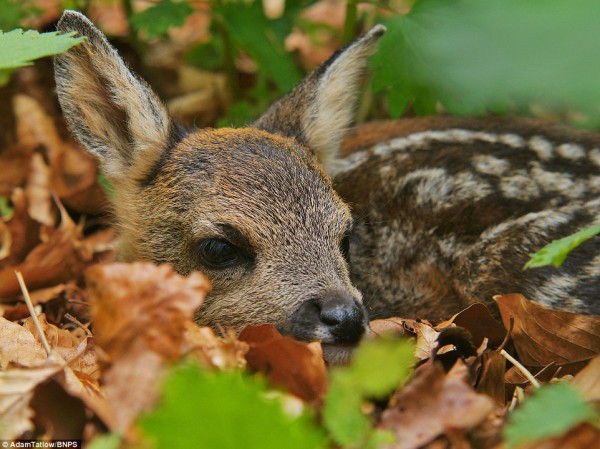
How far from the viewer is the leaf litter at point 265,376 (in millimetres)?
2135

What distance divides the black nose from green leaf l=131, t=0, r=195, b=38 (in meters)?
2.65

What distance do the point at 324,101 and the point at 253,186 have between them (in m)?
1.17

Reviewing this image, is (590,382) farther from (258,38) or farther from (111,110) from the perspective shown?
(258,38)

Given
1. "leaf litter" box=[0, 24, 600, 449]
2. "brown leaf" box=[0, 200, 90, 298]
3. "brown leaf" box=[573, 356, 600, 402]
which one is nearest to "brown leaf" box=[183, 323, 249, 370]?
"leaf litter" box=[0, 24, 600, 449]

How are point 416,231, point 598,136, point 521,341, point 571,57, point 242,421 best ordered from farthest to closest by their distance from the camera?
1. point 598,136
2. point 416,231
3. point 521,341
4. point 242,421
5. point 571,57

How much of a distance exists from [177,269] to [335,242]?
0.90m

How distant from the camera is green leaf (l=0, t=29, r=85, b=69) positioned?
3074mm

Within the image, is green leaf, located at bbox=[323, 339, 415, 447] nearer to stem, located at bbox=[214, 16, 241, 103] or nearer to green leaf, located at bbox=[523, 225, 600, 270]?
green leaf, located at bbox=[523, 225, 600, 270]

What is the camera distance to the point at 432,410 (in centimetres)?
279

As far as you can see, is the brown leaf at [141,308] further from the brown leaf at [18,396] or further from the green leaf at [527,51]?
the green leaf at [527,51]

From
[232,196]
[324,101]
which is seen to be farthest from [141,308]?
[324,101]

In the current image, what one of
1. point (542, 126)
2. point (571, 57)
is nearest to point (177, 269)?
point (542, 126)

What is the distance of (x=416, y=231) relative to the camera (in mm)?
5070

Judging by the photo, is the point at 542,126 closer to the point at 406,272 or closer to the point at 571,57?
the point at 406,272
